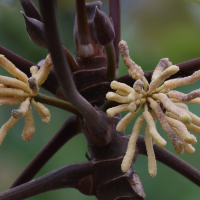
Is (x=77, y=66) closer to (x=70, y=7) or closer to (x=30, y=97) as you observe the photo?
(x=30, y=97)

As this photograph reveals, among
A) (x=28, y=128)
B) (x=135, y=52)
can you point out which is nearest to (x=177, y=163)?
(x=28, y=128)

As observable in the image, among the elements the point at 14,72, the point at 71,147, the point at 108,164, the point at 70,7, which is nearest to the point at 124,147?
the point at 108,164

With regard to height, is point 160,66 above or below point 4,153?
above

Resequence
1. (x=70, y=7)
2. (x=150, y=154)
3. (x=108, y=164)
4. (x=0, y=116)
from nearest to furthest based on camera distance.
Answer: (x=150, y=154) < (x=108, y=164) < (x=0, y=116) < (x=70, y=7)

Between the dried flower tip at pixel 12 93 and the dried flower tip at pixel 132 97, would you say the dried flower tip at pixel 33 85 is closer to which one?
the dried flower tip at pixel 12 93

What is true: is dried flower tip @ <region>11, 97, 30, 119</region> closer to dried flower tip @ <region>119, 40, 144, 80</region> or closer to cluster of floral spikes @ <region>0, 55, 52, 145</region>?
cluster of floral spikes @ <region>0, 55, 52, 145</region>

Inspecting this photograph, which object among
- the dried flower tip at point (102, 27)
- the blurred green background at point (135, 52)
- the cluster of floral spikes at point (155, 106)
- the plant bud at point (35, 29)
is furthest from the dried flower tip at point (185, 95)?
the blurred green background at point (135, 52)

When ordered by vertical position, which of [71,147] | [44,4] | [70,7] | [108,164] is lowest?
[71,147]

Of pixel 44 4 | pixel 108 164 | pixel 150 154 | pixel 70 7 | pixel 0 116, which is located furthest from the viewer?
pixel 70 7
